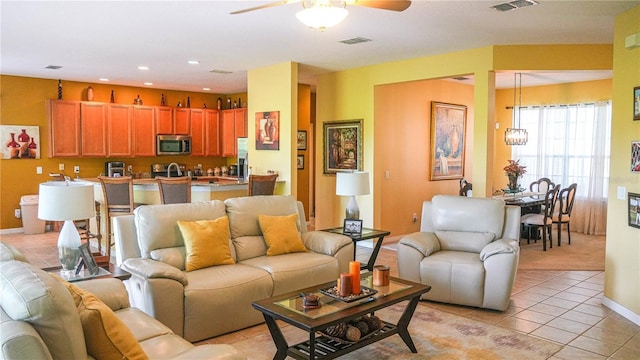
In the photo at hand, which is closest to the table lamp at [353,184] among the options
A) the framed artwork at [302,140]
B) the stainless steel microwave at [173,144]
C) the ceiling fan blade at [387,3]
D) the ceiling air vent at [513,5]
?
the ceiling air vent at [513,5]

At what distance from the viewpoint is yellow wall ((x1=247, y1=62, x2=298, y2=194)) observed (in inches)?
277

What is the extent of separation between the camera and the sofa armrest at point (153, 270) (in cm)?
340

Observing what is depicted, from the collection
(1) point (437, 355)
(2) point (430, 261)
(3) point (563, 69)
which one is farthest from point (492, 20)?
(1) point (437, 355)

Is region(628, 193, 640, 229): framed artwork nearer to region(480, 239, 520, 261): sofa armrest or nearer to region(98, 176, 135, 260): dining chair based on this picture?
region(480, 239, 520, 261): sofa armrest

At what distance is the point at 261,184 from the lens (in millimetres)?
6605

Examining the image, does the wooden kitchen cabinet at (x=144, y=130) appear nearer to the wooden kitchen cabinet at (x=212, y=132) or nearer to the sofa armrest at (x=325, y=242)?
the wooden kitchen cabinet at (x=212, y=132)

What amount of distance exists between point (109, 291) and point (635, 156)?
4305 mm

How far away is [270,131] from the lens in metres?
7.43

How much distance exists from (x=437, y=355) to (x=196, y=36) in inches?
162

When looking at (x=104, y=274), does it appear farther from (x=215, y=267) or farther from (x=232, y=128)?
(x=232, y=128)

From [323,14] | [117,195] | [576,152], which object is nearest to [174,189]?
[117,195]

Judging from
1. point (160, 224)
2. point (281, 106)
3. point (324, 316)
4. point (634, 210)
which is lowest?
point (324, 316)

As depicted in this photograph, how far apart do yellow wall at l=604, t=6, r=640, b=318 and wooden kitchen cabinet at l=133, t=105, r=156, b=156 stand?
26.4ft

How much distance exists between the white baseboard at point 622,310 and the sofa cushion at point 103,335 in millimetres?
4077
